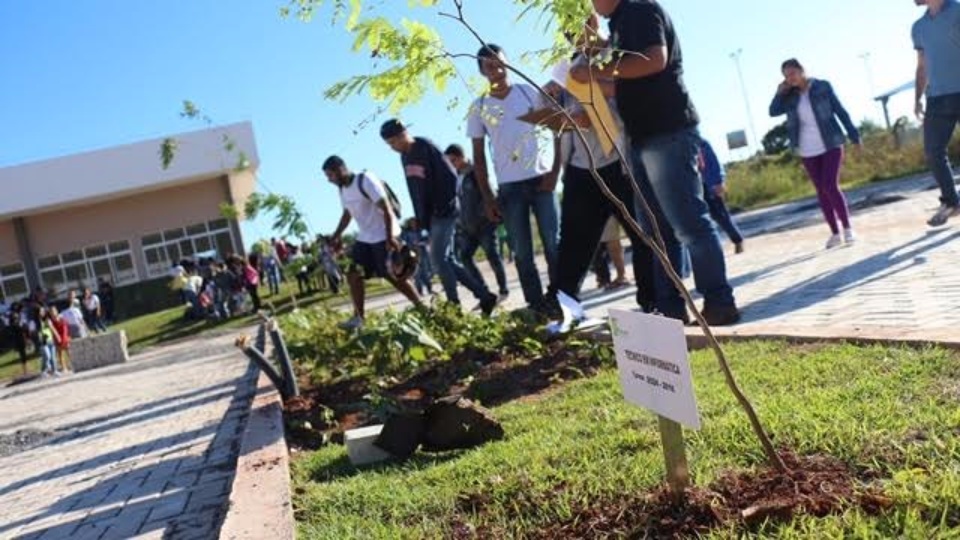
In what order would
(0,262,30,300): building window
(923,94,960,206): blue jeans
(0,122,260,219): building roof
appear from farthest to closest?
(0,262,30,300): building window, (0,122,260,219): building roof, (923,94,960,206): blue jeans

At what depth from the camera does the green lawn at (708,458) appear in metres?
2.00

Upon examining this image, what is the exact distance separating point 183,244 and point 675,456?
3993 cm

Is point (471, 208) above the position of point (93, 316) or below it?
above

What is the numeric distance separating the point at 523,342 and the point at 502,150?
171 cm

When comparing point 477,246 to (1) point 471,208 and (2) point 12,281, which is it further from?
(2) point 12,281

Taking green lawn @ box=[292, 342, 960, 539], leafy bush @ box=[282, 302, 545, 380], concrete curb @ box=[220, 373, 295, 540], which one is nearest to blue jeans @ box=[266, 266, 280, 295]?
leafy bush @ box=[282, 302, 545, 380]

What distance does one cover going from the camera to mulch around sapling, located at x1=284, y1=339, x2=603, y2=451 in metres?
4.27

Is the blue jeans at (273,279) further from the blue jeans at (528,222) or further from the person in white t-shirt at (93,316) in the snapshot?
the blue jeans at (528,222)

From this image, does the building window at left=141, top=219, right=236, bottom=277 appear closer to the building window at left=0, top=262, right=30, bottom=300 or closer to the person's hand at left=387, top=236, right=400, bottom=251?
the building window at left=0, top=262, right=30, bottom=300

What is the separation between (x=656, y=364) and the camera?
81.7 inches

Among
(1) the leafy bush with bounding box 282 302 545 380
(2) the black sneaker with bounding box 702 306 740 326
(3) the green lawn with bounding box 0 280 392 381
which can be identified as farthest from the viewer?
(3) the green lawn with bounding box 0 280 392 381

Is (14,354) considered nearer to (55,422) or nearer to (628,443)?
(55,422)

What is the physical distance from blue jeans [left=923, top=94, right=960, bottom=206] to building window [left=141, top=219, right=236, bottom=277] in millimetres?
35083

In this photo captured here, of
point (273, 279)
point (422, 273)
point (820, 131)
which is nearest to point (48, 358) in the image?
point (422, 273)
